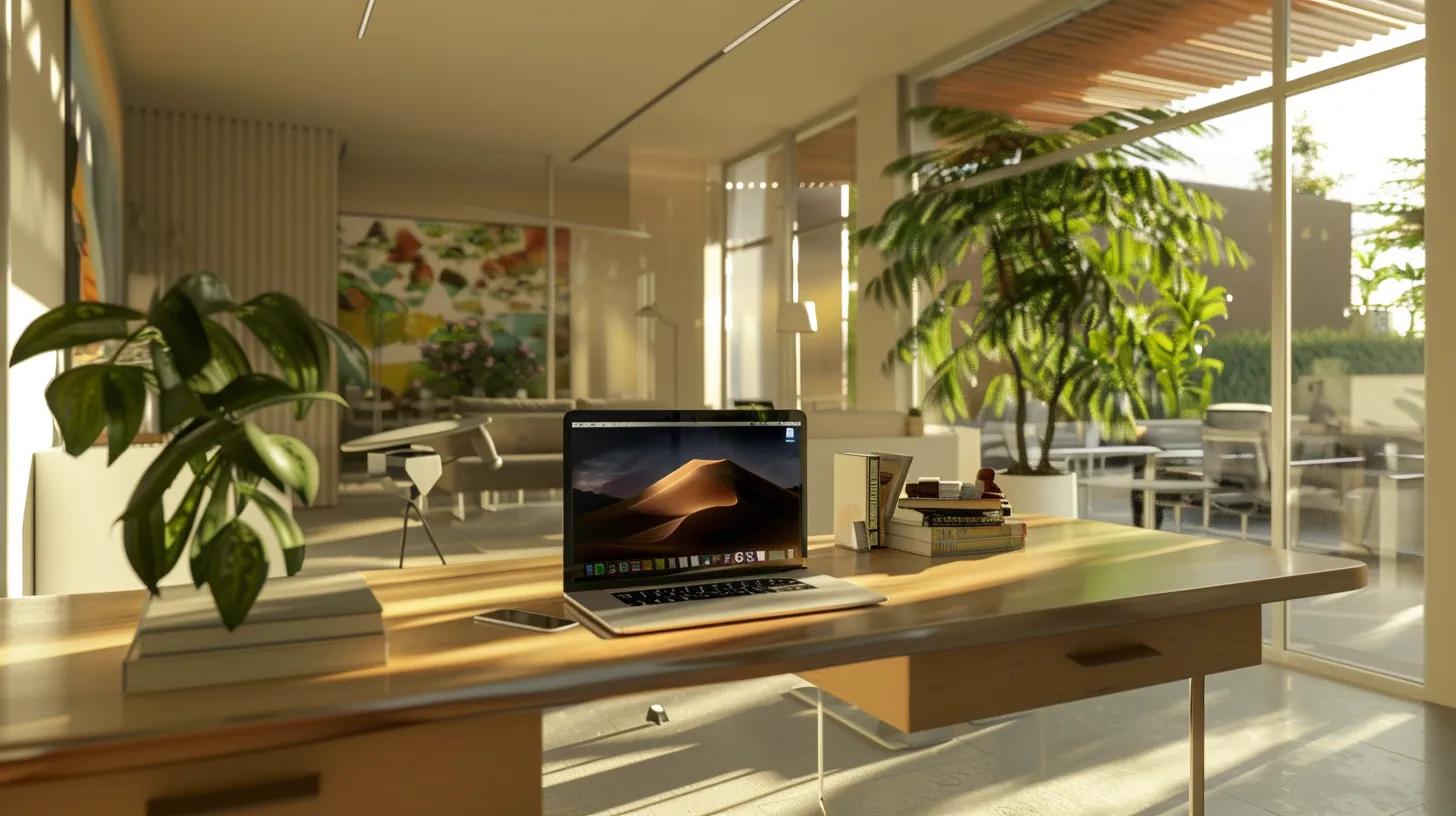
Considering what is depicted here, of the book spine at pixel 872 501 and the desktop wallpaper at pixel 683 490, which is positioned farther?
the book spine at pixel 872 501

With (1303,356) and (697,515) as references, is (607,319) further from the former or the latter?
(697,515)

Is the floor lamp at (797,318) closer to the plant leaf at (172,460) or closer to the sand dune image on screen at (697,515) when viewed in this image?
the sand dune image on screen at (697,515)

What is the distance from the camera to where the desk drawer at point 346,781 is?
100 cm

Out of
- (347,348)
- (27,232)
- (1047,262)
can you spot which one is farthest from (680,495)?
(1047,262)

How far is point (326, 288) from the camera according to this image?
8.59 metres

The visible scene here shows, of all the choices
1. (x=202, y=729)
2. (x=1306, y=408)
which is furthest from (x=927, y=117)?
(x=202, y=729)

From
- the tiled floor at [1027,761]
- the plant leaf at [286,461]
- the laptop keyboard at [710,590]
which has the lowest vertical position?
the tiled floor at [1027,761]

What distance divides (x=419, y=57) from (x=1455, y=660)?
6460 millimetres

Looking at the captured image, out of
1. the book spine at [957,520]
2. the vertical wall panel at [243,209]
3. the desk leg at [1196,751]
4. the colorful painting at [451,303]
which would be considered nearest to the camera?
the desk leg at [1196,751]

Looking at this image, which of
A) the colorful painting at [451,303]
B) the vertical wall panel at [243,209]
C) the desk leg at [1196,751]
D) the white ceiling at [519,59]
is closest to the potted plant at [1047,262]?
the white ceiling at [519,59]

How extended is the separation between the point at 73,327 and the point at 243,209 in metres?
8.20

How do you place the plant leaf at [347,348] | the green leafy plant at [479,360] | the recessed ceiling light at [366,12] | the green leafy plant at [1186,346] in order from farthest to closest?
1. the green leafy plant at [479,360]
2. the recessed ceiling light at [366,12]
3. the green leafy plant at [1186,346]
4. the plant leaf at [347,348]

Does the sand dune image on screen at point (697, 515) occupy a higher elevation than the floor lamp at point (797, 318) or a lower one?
lower

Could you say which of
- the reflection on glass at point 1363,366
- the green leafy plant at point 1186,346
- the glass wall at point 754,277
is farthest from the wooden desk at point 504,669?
the glass wall at point 754,277
